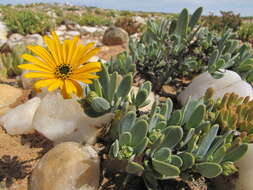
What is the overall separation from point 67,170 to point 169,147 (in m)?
0.78

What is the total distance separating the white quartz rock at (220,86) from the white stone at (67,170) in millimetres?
1540

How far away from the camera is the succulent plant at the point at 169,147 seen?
5.63 feet

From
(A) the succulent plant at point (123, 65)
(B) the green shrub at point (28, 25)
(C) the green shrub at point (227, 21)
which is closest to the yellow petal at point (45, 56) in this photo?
(A) the succulent plant at point (123, 65)

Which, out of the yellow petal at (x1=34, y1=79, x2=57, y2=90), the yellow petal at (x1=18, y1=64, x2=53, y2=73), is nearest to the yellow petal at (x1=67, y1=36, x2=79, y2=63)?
the yellow petal at (x1=18, y1=64, x2=53, y2=73)

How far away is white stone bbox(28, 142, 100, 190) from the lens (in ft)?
6.15

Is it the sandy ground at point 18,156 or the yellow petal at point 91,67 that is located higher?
the yellow petal at point 91,67

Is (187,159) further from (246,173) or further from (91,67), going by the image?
(91,67)

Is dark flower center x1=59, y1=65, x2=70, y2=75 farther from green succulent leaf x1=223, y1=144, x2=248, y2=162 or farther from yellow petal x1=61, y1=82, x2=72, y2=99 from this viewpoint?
green succulent leaf x1=223, y1=144, x2=248, y2=162

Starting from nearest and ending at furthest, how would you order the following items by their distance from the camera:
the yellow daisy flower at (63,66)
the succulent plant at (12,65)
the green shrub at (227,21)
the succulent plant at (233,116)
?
1. the yellow daisy flower at (63,66)
2. the succulent plant at (233,116)
3. the succulent plant at (12,65)
4. the green shrub at (227,21)

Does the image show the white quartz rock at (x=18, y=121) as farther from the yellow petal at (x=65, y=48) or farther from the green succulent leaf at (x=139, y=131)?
the green succulent leaf at (x=139, y=131)

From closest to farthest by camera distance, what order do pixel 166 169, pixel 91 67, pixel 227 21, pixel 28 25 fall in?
pixel 166 169
pixel 91 67
pixel 28 25
pixel 227 21

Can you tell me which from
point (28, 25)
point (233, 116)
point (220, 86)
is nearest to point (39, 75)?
point (233, 116)

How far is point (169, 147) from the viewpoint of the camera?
1812 mm

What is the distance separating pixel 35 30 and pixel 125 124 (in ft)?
22.0
